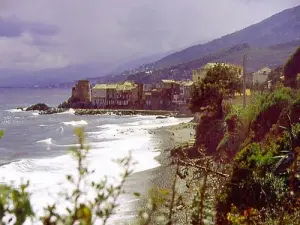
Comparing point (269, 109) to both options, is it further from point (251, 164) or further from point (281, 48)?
point (281, 48)

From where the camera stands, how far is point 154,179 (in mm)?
Answer: 23078

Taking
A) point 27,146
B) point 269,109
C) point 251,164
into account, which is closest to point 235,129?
point 269,109

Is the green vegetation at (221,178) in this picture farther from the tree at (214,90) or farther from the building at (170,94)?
the building at (170,94)

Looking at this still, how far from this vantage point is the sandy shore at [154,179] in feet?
55.0

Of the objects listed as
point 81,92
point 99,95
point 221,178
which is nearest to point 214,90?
point 221,178

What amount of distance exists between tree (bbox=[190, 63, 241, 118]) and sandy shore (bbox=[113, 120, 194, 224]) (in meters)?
4.00

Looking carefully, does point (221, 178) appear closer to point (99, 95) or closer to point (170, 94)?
point (170, 94)

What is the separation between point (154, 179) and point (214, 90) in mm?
10751

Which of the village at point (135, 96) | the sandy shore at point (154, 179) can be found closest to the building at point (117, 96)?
the village at point (135, 96)

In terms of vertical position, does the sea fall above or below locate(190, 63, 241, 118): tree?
below

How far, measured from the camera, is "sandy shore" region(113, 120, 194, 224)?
16.8 m

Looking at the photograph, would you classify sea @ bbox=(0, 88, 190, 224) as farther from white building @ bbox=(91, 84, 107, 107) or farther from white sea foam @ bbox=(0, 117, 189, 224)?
white building @ bbox=(91, 84, 107, 107)

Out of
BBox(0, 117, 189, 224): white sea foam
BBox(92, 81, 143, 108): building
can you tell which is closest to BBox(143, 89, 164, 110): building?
BBox(92, 81, 143, 108): building

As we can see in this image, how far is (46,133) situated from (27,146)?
440 inches
